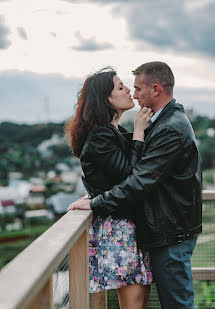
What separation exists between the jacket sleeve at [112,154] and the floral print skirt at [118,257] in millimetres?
198

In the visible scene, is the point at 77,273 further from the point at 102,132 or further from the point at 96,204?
the point at 102,132

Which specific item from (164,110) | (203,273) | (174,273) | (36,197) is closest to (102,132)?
(164,110)

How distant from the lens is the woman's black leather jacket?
1937mm

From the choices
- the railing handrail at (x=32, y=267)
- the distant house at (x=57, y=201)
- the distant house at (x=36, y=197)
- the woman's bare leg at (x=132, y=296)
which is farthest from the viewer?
the distant house at (x=36, y=197)

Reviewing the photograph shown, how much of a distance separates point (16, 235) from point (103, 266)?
219 ft

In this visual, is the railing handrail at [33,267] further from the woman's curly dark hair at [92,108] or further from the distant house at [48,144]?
the distant house at [48,144]

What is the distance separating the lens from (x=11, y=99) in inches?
2931

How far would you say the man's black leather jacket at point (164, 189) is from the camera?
1886mm

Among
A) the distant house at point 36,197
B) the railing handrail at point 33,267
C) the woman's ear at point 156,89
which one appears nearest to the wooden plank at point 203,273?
the woman's ear at point 156,89

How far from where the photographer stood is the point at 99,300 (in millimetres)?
2406

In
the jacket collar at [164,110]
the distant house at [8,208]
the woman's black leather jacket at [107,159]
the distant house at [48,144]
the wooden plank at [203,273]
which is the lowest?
the distant house at [8,208]

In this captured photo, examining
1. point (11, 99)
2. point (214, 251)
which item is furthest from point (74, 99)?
point (11, 99)

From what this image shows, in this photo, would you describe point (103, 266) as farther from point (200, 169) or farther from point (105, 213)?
point (200, 169)

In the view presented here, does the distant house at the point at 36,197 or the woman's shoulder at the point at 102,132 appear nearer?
the woman's shoulder at the point at 102,132
